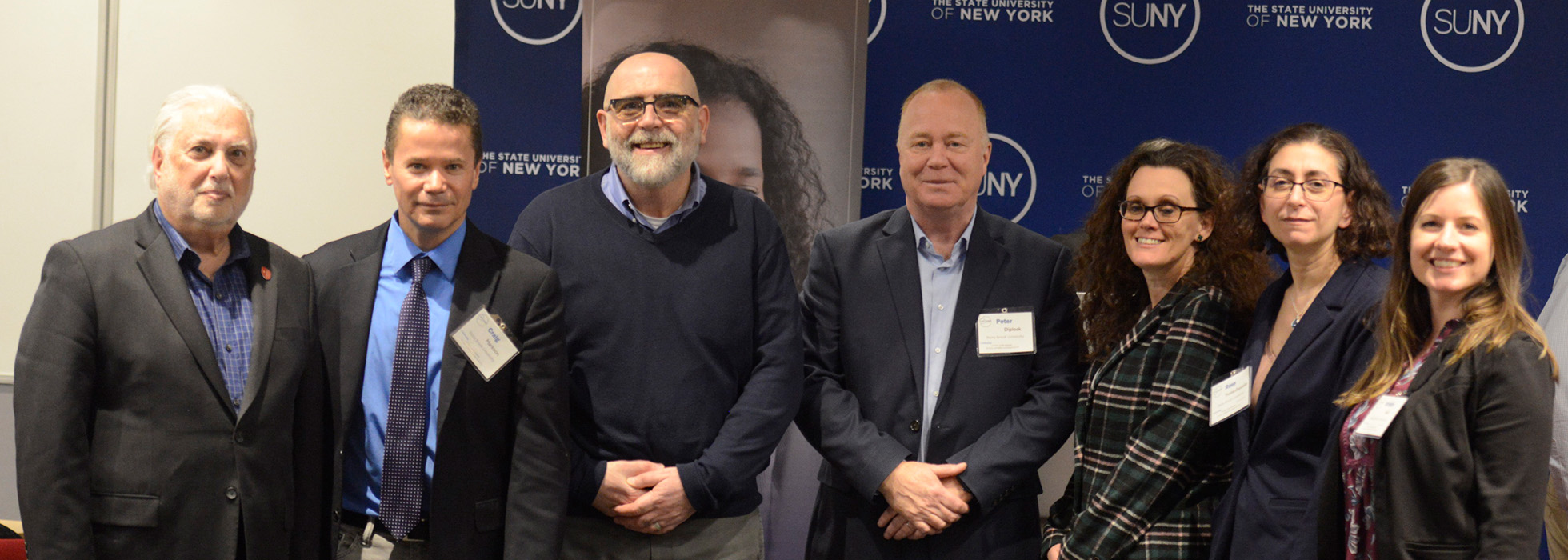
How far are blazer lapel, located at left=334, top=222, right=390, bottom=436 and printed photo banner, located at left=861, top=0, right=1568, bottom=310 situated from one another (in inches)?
95.1

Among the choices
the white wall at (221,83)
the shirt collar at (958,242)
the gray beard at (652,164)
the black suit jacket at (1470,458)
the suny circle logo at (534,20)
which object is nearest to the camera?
the black suit jacket at (1470,458)

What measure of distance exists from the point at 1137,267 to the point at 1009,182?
1724 millimetres

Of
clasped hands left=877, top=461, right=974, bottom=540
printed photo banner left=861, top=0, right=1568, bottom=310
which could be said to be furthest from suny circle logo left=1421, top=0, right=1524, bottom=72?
clasped hands left=877, top=461, right=974, bottom=540

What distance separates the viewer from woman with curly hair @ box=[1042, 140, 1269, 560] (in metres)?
2.40

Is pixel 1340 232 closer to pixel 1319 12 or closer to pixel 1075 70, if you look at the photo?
pixel 1075 70

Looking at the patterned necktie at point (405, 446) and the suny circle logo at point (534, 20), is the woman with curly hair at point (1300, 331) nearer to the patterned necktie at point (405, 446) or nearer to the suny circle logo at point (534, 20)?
the patterned necktie at point (405, 446)

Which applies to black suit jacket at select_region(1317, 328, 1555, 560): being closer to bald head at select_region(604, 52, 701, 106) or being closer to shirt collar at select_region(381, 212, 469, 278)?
bald head at select_region(604, 52, 701, 106)

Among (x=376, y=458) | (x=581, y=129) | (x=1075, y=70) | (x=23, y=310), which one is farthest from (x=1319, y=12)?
(x=23, y=310)

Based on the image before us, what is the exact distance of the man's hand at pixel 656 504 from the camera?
2482 mm

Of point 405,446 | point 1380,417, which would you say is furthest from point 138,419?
point 1380,417

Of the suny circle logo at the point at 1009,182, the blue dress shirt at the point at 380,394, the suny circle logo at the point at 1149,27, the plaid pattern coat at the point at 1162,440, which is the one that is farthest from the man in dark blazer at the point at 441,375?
the suny circle logo at the point at 1149,27

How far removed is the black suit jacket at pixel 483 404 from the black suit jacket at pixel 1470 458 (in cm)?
171

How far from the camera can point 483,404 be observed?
2268mm

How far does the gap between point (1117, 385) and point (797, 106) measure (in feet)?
5.75
